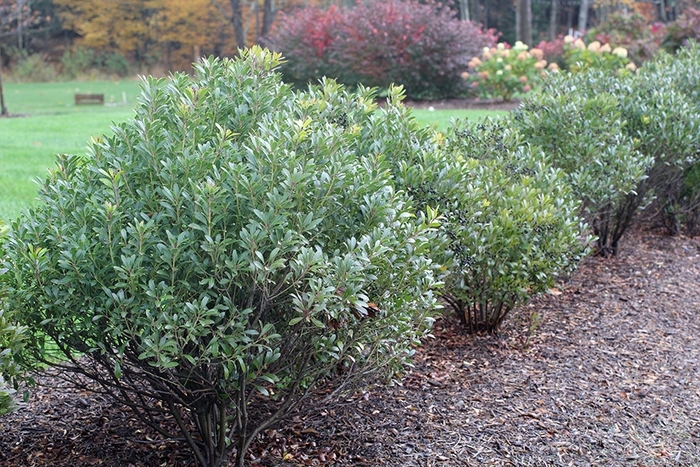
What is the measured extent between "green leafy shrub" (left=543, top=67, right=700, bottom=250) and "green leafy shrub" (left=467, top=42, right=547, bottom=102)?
9383 millimetres

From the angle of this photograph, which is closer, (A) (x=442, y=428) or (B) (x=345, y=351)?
(B) (x=345, y=351)

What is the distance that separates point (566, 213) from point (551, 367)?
0.94m

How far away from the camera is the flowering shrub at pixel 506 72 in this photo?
632 inches

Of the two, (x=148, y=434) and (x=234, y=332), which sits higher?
(x=234, y=332)

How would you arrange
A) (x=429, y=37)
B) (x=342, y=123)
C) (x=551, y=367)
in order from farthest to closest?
(x=429, y=37) → (x=551, y=367) → (x=342, y=123)

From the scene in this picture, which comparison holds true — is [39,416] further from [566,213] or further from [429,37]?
[429,37]

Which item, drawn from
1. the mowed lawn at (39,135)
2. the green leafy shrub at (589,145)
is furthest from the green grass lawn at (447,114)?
the green leafy shrub at (589,145)

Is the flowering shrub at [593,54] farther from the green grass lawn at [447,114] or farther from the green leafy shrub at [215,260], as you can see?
the green leafy shrub at [215,260]

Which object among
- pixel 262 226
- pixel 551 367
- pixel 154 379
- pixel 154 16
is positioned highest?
pixel 154 16

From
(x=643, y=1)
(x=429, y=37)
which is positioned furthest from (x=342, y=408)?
(x=643, y=1)

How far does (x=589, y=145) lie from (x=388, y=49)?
39.7 feet

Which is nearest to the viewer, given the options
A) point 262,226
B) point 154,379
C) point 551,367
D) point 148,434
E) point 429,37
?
point 262,226

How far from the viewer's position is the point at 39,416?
347 centimetres

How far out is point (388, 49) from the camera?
17078 millimetres
